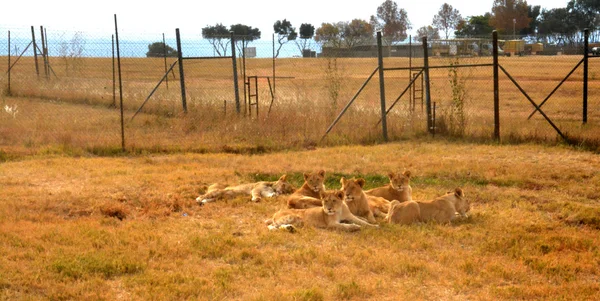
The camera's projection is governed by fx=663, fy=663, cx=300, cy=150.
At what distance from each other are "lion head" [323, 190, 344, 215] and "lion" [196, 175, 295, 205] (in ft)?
6.41

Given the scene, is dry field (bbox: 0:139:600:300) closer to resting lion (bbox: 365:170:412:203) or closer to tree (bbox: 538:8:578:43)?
resting lion (bbox: 365:170:412:203)

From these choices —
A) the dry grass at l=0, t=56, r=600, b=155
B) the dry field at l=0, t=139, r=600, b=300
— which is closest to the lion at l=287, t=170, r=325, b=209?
the dry field at l=0, t=139, r=600, b=300

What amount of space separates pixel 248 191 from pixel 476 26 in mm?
89318

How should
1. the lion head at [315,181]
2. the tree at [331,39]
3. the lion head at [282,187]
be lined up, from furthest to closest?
the tree at [331,39]
the lion head at [282,187]
the lion head at [315,181]

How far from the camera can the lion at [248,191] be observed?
10156mm

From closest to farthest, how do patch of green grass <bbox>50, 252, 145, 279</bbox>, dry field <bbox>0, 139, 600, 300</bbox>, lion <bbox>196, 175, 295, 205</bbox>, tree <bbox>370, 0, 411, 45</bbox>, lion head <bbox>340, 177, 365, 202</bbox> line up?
dry field <bbox>0, 139, 600, 300</bbox> → patch of green grass <bbox>50, 252, 145, 279</bbox> → lion head <bbox>340, 177, 365, 202</bbox> → lion <bbox>196, 175, 295, 205</bbox> → tree <bbox>370, 0, 411, 45</bbox>

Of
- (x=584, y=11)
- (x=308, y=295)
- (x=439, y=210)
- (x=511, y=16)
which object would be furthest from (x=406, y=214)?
(x=511, y=16)

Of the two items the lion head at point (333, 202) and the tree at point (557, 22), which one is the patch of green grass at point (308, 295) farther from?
the tree at point (557, 22)

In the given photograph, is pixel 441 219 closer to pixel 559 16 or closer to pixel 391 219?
pixel 391 219

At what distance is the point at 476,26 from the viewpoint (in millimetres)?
94000

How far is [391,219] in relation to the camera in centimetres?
865

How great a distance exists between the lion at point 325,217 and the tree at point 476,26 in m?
84.8

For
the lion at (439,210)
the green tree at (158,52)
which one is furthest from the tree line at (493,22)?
the lion at (439,210)

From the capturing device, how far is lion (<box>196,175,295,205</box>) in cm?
1016
